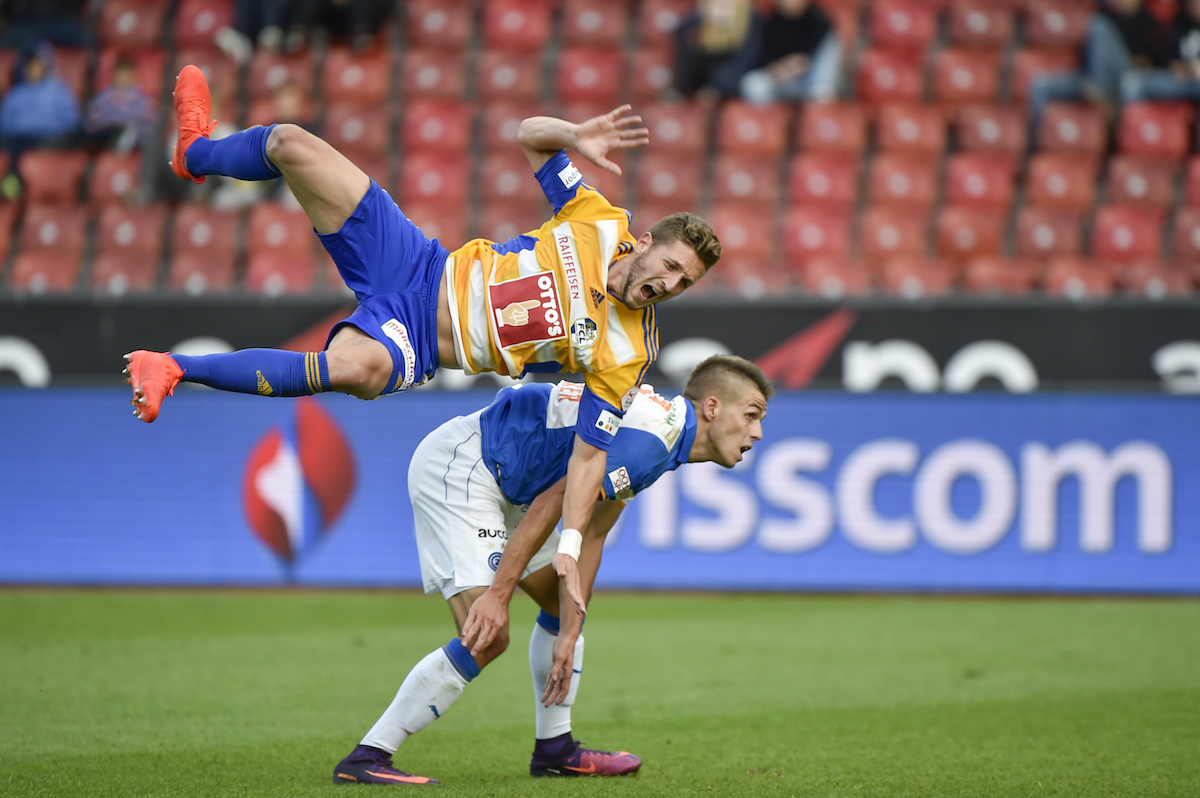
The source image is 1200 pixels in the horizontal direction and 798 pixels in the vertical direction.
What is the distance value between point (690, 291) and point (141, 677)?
209 inches

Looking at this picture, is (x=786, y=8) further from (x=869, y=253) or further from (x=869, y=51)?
(x=869, y=253)

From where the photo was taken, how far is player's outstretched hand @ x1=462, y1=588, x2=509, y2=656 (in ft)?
14.3

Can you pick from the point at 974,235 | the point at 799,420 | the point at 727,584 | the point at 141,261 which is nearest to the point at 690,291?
the point at 799,420

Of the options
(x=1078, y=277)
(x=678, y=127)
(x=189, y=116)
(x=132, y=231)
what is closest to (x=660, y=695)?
(x=189, y=116)

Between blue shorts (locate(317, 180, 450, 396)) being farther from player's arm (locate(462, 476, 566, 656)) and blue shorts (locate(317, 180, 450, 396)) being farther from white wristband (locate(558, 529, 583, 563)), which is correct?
white wristband (locate(558, 529, 583, 563))

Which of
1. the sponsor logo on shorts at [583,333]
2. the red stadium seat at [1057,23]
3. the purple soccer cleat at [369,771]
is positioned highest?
the red stadium seat at [1057,23]

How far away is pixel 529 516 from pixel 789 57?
940 centimetres

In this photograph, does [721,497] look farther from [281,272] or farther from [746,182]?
[281,272]

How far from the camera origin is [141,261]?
11.9 metres

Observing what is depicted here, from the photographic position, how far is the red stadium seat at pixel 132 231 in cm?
1198

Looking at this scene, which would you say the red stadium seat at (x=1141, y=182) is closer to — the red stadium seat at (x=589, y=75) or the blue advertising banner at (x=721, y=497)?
the blue advertising banner at (x=721, y=497)

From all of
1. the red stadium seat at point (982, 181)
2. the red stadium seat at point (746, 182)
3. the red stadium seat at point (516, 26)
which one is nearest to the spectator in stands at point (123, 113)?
the red stadium seat at point (516, 26)

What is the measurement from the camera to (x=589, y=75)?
13.3 m

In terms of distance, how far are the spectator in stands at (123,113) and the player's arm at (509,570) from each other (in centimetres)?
957
